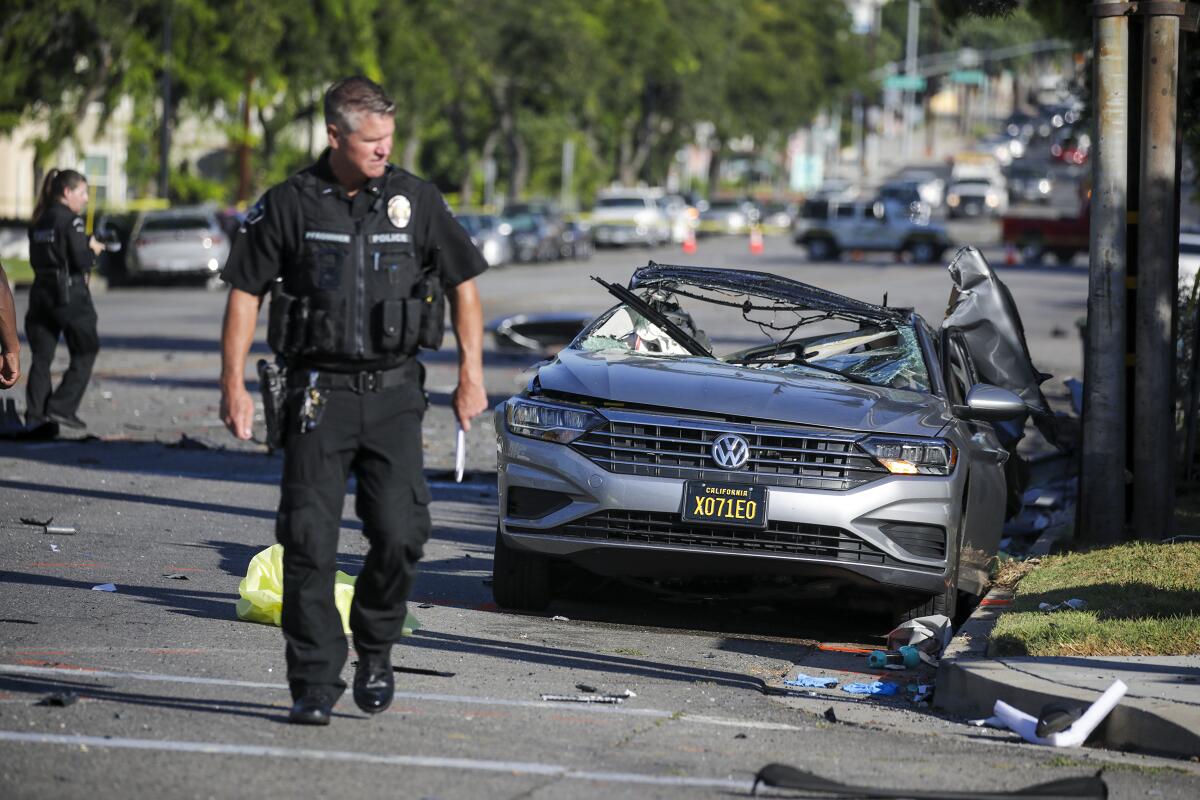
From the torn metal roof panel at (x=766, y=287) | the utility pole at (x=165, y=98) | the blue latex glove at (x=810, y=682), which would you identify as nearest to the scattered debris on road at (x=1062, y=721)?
the blue latex glove at (x=810, y=682)

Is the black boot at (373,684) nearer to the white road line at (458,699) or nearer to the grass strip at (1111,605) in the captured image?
the white road line at (458,699)

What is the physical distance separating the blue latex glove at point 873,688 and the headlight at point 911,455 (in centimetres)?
95

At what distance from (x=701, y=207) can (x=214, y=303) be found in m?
47.3

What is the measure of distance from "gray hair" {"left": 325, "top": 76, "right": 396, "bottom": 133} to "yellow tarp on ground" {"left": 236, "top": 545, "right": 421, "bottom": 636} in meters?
2.31

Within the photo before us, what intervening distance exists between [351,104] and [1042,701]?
3037 mm

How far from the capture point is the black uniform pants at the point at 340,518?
223 inches

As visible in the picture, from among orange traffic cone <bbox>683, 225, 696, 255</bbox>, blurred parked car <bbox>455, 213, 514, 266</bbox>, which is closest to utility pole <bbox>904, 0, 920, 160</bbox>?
orange traffic cone <bbox>683, 225, 696, 255</bbox>

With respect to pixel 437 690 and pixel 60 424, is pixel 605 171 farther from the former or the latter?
pixel 437 690

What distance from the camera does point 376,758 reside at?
539cm

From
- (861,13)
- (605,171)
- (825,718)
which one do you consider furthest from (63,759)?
(861,13)

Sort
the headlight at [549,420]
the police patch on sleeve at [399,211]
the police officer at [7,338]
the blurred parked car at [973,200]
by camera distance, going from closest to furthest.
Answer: the police patch on sleeve at [399,211] → the police officer at [7,338] → the headlight at [549,420] → the blurred parked car at [973,200]

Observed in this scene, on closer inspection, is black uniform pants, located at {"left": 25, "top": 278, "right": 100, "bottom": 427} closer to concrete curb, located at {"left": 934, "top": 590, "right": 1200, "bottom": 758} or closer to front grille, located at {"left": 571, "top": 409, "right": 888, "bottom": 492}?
front grille, located at {"left": 571, "top": 409, "right": 888, "bottom": 492}

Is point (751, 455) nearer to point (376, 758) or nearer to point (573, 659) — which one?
point (573, 659)

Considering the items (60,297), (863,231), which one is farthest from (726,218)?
(60,297)
